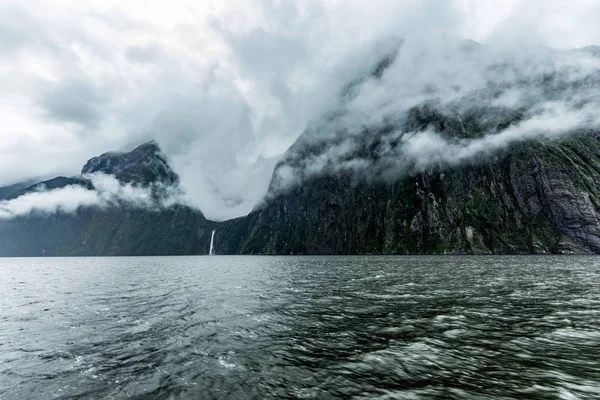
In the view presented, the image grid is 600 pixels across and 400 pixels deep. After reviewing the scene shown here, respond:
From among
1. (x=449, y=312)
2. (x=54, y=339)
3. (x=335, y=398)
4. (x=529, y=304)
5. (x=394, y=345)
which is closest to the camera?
(x=335, y=398)

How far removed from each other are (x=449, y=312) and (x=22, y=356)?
110ft

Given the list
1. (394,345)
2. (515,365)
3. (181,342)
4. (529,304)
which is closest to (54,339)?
(181,342)

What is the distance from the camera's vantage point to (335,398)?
13.2 meters

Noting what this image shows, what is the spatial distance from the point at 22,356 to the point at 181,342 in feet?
31.9

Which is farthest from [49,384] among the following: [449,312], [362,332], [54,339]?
[449,312]

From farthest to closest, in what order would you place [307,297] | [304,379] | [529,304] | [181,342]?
1. [307,297]
2. [529,304]
3. [181,342]
4. [304,379]

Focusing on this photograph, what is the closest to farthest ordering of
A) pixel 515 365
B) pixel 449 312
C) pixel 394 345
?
pixel 515 365
pixel 394 345
pixel 449 312

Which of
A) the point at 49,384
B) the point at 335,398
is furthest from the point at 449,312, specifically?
the point at 49,384

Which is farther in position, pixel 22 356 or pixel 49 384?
pixel 22 356

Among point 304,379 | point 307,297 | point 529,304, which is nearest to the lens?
point 304,379

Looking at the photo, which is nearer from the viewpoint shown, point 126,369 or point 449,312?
point 126,369

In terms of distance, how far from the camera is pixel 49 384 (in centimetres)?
1590

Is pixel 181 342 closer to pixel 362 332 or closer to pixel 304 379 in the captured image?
pixel 304 379

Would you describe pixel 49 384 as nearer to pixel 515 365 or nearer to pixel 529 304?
pixel 515 365
